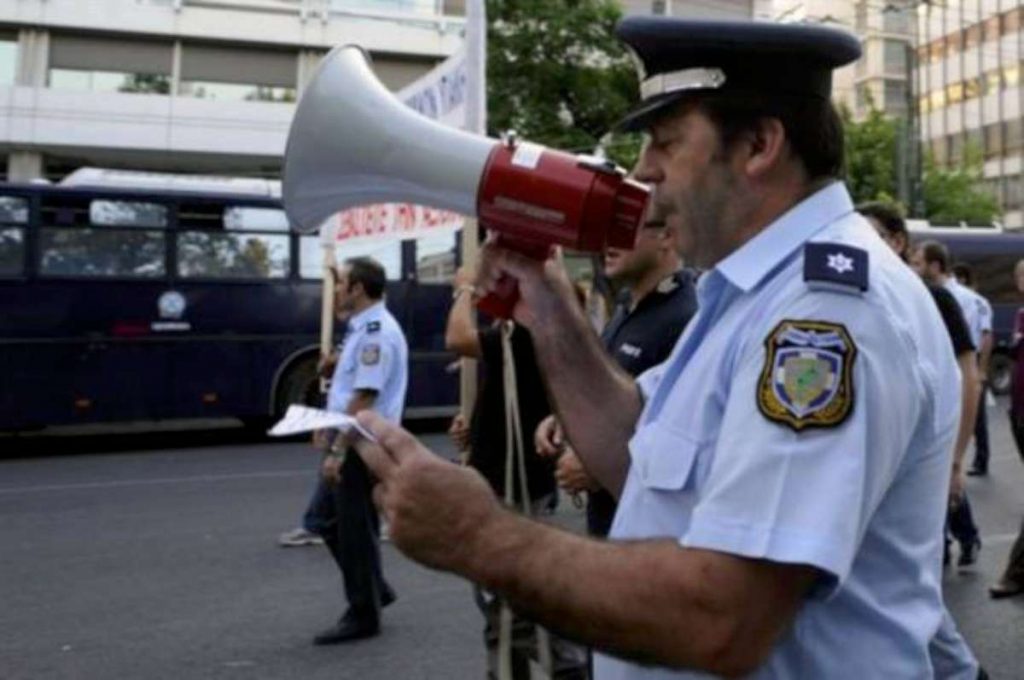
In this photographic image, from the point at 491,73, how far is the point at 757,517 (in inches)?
868

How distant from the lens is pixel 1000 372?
19.0 m

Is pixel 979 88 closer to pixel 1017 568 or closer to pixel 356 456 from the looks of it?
pixel 1017 568

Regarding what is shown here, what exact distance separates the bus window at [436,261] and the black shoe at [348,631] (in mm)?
9217

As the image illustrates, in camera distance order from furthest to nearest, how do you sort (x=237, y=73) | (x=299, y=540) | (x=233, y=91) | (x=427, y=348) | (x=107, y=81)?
(x=237, y=73) < (x=233, y=91) < (x=107, y=81) < (x=427, y=348) < (x=299, y=540)

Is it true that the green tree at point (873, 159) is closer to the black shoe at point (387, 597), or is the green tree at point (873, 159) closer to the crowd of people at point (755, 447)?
the black shoe at point (387, 597)

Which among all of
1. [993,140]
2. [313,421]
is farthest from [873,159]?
[313,421]

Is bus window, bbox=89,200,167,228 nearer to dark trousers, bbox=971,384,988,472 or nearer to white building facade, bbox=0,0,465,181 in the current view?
dark trousers, bbox=971,384,988,472

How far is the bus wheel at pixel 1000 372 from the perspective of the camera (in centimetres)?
1875

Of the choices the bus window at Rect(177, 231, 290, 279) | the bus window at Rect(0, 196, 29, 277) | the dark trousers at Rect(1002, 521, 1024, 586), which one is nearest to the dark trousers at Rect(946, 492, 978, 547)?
the dark trousers at Rect(1002, 521, 1024, 586)

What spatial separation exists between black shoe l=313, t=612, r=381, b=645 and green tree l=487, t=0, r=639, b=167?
17.5 metres

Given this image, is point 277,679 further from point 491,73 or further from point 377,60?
point 377,60

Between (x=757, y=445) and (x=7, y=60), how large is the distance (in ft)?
93.0

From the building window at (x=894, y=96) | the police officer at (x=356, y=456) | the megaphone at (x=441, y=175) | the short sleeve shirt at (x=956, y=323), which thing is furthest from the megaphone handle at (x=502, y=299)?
the building window at (x=894, y=96)

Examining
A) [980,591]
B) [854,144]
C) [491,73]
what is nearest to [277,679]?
[980,591]
